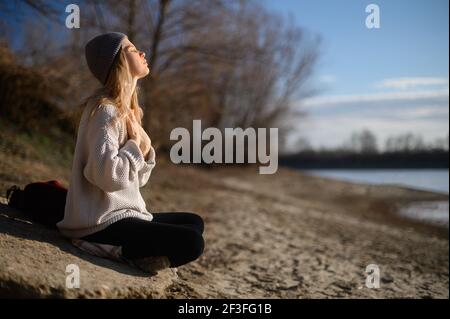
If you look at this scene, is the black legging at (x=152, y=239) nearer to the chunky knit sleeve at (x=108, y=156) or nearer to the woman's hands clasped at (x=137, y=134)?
the chunky knit sleeve at (x=108, y=156)

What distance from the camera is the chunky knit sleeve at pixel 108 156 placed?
224cm

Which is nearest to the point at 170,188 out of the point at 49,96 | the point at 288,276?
the point at 49,96

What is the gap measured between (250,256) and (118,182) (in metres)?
3.06

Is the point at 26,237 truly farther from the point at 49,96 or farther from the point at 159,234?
the point at 49,96

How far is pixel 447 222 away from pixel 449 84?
11.4 feet

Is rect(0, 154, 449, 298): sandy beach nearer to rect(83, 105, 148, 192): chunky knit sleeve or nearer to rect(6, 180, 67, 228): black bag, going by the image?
rect(6, 180, 67, 228): black bag

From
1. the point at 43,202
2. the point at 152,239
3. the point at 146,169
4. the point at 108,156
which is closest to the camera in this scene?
the point at 108,156

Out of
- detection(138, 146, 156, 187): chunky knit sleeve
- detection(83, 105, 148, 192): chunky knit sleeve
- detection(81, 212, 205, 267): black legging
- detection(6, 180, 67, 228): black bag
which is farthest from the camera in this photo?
detection(6, 180, 67, 228): black bag

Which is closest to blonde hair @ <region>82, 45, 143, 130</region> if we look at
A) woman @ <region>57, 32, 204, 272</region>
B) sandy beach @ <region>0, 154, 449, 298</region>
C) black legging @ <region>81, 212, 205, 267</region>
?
woman @ <region>57, 32, 204, 272</region>

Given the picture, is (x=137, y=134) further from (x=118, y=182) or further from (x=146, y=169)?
(x=118, y=182)

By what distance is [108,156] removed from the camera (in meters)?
2.23

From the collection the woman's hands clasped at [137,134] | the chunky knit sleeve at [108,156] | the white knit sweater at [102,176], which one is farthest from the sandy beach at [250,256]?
the woman's hands clasped at [137,134]

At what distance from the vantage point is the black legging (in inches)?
93.6

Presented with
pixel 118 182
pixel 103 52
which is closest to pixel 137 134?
pixel 118 182
